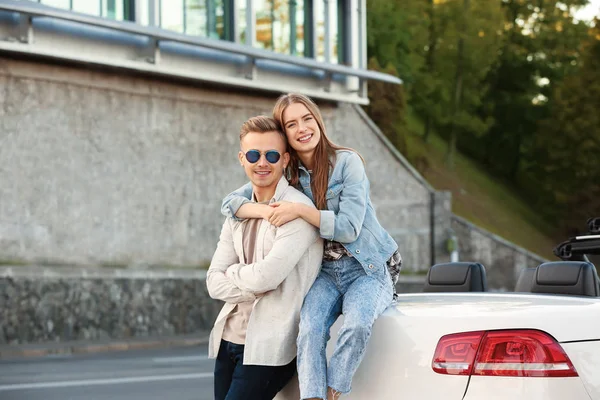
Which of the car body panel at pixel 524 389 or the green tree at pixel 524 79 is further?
the green tree at pixel 524 79

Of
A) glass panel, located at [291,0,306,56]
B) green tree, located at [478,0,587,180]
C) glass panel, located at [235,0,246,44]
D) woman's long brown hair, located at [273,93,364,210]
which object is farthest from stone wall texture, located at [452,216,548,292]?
woman's long brown hair, located at [273,93,364,210]

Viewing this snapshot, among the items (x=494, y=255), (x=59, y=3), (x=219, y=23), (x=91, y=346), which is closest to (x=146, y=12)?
(x=59, y=3)

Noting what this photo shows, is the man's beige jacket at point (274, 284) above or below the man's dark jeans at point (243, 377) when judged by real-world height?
above

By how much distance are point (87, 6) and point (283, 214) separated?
22853 mm

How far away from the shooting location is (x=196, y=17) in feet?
98.1

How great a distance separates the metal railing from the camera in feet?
79.8

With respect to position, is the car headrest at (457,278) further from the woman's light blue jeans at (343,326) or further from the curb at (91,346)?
the curb at (91,346)

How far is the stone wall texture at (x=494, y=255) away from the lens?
42719 mm

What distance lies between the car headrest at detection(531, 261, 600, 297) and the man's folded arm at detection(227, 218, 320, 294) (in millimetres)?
1780

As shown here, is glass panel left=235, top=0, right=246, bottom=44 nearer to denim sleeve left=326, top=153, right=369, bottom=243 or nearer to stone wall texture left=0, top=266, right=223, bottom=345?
stone wall texture left=0, top=266, right=223, bottom=345

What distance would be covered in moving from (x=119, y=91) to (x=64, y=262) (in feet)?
13.5

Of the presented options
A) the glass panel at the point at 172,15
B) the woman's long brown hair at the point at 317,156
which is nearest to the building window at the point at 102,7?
the glass panel at the point at 172,15

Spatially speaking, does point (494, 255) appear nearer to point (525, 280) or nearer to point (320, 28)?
point (320, 28)

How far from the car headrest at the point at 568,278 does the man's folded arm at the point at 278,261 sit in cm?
178
